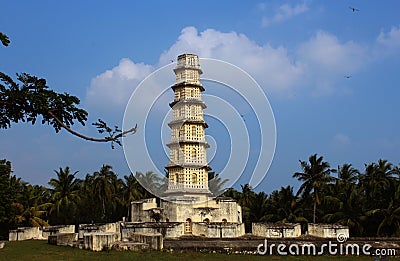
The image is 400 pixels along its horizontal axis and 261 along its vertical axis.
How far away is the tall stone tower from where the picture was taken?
3481 centimetres

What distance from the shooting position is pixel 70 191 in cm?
4484

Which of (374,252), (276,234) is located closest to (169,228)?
(276,234)

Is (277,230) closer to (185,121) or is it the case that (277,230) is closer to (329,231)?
(329,231)

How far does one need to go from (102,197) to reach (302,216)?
60.5 ft

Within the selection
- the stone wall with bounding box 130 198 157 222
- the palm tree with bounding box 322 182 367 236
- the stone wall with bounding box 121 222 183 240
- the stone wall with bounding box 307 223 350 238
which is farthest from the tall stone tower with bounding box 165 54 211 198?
the palm tree with bounding box 322 182 367 236

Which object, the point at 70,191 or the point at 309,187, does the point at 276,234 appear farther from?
the point at 70,191

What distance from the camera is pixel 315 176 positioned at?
129 ft

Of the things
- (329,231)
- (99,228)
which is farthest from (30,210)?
(329,231)

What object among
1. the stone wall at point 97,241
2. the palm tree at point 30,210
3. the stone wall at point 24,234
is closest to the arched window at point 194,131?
the stone wall at point 24,234

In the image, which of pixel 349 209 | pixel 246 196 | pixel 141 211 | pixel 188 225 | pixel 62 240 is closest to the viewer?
pixel 62 240

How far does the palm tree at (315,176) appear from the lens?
39.0m

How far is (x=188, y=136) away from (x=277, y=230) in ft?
33.8

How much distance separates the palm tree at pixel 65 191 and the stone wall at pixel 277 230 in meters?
21.2

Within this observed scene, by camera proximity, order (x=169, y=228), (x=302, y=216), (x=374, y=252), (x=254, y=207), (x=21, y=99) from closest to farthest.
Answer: (x=21, y=99), (x=374, y=252), (x=169, y=228), (x=302, y=216), (x=254, y=207)
